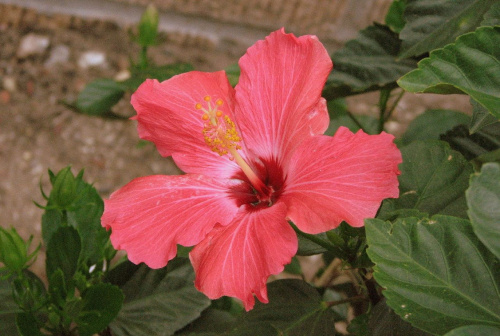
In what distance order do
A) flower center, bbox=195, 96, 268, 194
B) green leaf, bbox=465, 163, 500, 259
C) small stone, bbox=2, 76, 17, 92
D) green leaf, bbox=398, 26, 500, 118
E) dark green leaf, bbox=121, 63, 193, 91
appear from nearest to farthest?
1. green leaf, bbox=465, 163, 500, 259
2. green leaf, bbox=398, 26, 500, 118
3. flower center, bbox=195, 96, 268, 194
4. dark green leaf, bbox=121, 63, 193, 91
5. small stone, bbox=2, 76, 17, 92

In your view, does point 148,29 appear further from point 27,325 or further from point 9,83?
point 9,83

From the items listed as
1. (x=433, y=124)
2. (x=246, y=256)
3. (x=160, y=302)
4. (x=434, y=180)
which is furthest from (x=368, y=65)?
(x=160, y=302)

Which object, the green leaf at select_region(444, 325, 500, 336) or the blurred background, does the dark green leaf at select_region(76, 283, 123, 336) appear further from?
the blurred background

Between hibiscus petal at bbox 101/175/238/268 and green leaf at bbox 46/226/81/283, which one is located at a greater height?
hibiscus petal at bbox 101/175/238/268

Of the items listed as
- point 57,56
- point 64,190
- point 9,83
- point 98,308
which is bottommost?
point 9,83

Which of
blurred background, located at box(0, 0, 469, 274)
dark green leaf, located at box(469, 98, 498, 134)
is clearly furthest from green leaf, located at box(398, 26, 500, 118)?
blurred background, located at box(0, 0, 469, 274)

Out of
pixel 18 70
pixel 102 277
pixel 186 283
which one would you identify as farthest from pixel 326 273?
pixel 18 70

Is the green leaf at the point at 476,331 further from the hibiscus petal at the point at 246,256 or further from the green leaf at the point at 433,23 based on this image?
the green leaf at the point at 433,23

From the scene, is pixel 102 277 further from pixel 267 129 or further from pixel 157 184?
pixel 267 129
